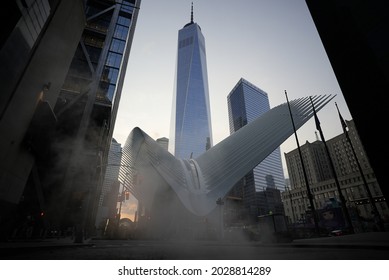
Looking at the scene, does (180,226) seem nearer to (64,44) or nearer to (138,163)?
(138,163)

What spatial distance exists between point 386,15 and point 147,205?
3873 centimetres

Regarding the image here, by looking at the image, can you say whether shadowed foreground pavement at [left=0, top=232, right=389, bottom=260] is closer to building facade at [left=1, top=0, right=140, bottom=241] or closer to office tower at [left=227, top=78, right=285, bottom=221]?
building facade at [left=1, top=0, right=140, bottom=241]

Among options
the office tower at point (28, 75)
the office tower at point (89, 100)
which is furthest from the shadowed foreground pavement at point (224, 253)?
the office tower at point (89, 100)

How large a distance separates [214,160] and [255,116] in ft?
370

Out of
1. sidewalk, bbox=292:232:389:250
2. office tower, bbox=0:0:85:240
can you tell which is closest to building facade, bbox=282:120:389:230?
sidewalk, bbox=292:232:389:250

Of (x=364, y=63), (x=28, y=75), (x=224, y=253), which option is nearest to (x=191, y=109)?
(x=28, y=75)

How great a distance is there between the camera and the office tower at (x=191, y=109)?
451 ft

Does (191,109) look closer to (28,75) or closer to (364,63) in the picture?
(28,75)

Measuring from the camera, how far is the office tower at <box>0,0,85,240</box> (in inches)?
246

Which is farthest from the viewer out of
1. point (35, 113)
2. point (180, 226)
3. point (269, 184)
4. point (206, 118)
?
point (206, 118)

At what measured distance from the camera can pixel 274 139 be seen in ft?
79.2

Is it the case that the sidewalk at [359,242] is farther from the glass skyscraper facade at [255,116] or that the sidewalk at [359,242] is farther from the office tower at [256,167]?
the glass skyscraper facade at [255,116]

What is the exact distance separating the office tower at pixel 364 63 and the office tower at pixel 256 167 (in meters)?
87.3

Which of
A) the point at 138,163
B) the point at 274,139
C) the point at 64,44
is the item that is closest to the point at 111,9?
the point at 138,163
